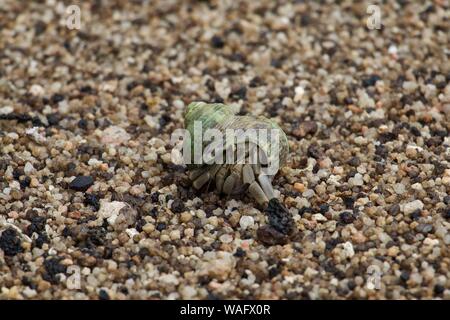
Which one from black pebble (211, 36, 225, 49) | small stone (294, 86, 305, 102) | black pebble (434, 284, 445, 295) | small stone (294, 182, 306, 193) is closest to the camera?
black pebble (434, 284, 445, 295)

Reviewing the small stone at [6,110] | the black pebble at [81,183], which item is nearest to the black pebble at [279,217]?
the black pebble at [81,183]

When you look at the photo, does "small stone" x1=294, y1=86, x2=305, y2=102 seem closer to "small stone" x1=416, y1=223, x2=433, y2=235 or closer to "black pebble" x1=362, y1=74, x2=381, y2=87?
"black pebble" x1=362, y1=74, x2=381, y2=87

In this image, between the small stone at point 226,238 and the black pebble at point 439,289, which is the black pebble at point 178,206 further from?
the black pebble at point 439,289

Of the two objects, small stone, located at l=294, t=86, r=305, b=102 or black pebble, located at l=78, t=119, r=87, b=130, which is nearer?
black pebble, located at l=78, t=119, r=87, b=130

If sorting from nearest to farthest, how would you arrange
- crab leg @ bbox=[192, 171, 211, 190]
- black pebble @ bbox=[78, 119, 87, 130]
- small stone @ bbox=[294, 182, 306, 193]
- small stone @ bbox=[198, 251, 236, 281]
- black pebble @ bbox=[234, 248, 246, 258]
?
1. small stone @ bbox=[198, 251, 236, 281]
2. black pebble @ bbox=[234, 248, 246, 258]
3. crab leg @ bbox=[192, 171, 211, 190]
4. small stone @ bbox=[294, 182, 306, 193]
5. black pebble @ bbox=[78, 119, 87, 130]

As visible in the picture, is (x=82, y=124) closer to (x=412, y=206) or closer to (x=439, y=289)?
(x=412, y=206)

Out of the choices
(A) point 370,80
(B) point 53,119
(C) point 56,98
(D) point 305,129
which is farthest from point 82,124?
(A) point 370,80

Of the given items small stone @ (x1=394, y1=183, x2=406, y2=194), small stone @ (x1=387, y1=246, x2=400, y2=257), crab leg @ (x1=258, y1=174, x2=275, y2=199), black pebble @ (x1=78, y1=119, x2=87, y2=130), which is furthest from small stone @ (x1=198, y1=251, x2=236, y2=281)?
black pebble @ (x1=78, y1=119, x2=87, y2=130)

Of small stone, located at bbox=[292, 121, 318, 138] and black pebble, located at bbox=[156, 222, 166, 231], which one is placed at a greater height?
small stone, located at bbox=[292, 121, 318, 138]
